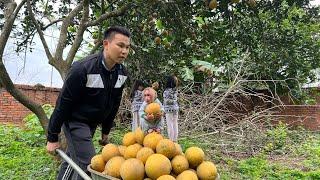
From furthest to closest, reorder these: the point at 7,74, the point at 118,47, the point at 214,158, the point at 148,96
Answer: the point at 214,158
the point at 148,96
the point at 7,74
the point at 118,47

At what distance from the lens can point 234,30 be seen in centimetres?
598

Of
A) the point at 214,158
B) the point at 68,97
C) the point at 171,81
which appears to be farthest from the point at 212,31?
the point at 214,158

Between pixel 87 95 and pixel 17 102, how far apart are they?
8.91m

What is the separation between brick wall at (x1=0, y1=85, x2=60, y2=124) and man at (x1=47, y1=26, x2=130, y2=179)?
8.39m

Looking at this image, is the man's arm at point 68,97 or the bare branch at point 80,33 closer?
the man's arm at point 68,97

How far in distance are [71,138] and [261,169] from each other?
5310mm

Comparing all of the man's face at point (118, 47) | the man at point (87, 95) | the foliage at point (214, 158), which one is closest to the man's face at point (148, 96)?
the foliage at point (214, 158)

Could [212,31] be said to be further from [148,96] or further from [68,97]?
[68,97]

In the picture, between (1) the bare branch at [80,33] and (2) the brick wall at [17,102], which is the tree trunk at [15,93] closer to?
(1) the bare branch at [80,33]

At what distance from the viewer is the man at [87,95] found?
3.60m

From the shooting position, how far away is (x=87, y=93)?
3.77 meters

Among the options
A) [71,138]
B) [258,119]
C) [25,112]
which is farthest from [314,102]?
[71,138]

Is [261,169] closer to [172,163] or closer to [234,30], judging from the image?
[234,30]

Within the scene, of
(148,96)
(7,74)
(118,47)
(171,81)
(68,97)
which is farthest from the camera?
(171,81)
